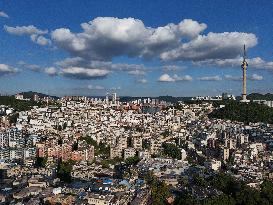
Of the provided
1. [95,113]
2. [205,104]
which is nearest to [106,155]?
[95,113]

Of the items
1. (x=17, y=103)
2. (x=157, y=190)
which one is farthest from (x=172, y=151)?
(x=17, y=103)

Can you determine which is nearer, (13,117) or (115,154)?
(115,154)

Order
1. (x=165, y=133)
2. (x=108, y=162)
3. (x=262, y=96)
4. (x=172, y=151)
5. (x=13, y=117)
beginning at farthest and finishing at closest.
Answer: (x=262, y=96) < (x=13, y=117) < (x=165, y=133) < (x=172, y=151) < (x=108, y=162)

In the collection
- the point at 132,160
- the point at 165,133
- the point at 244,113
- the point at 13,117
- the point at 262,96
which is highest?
the point at 262,96

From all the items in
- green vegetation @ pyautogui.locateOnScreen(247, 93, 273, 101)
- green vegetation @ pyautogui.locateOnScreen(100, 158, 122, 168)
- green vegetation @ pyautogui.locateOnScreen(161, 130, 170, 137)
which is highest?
green vegetation @ pyautogui.locateOnScreen(247, 93, 273, 101)

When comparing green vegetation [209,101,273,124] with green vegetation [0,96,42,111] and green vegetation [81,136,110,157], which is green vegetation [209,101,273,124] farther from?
green vegetation [0,96,42,111]

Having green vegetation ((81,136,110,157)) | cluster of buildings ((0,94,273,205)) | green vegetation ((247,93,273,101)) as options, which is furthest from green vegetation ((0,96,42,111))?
green vegetation ((247,93,273,101))

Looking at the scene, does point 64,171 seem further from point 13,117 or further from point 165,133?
point 13,117
